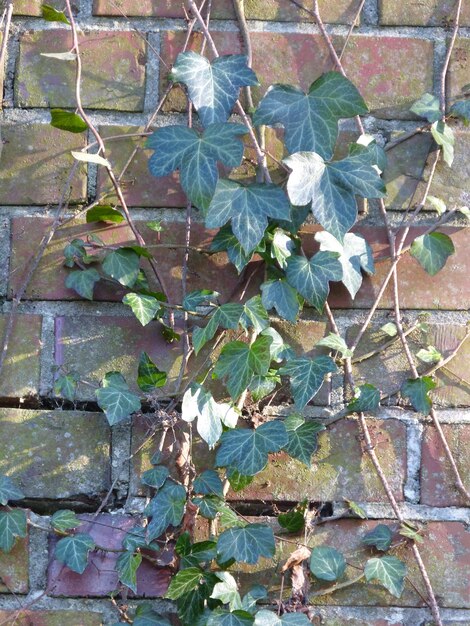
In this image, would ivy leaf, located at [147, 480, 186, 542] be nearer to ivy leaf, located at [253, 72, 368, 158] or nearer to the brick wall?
the brick wall

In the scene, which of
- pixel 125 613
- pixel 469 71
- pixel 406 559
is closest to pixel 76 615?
pixel 125 613

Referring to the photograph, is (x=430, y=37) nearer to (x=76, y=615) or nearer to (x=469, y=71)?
(x=469, y=71)

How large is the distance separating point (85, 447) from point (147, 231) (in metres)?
0.27

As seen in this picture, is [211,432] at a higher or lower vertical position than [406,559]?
higher

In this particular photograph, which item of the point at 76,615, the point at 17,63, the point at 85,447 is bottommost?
the point at 76,615

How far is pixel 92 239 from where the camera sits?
101 cm

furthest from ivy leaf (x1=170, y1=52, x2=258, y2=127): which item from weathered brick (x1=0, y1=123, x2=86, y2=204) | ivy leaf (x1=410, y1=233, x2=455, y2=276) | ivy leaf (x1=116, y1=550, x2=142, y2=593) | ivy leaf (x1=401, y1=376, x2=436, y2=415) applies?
ivy leaf (x1=116, y1=550, x2=142, y2=593)

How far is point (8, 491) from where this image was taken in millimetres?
955

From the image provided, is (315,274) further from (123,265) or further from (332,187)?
(123,265)

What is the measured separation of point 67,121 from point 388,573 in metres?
0.64

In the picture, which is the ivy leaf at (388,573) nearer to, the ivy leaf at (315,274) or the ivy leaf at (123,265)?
the ivy leaf at (315,274)

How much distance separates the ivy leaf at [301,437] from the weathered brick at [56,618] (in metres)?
0.29

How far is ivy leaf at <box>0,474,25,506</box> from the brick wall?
15mm

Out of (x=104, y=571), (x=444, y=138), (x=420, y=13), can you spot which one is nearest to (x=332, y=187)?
(x=444, y=138)
